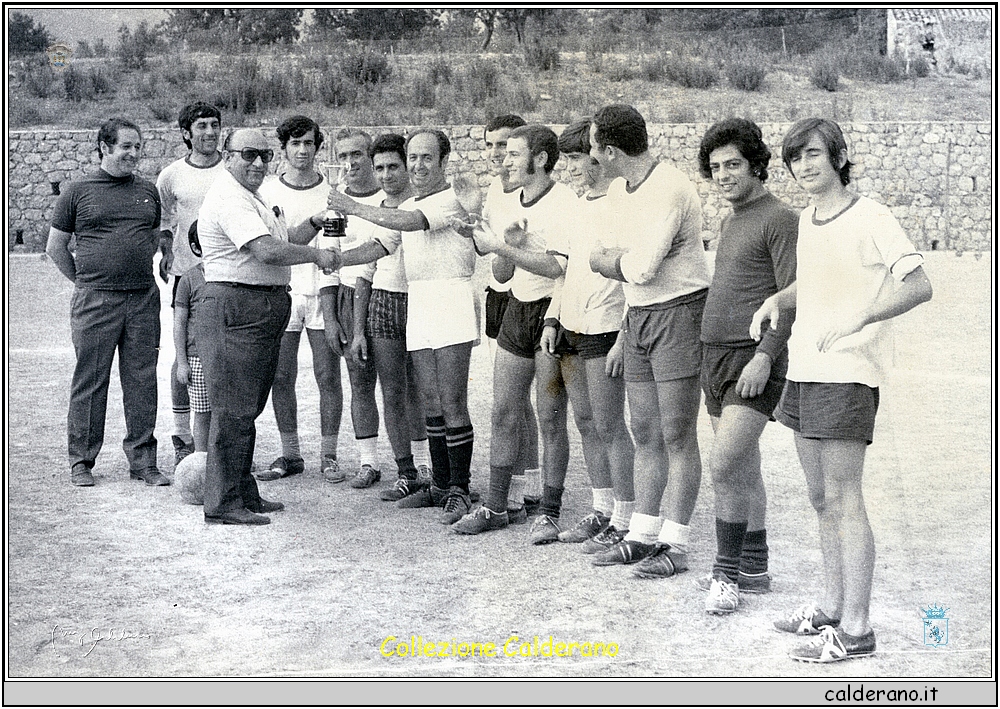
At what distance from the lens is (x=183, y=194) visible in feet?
20.0

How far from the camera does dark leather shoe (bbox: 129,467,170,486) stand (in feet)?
20.1

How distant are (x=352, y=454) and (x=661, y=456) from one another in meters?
2.18

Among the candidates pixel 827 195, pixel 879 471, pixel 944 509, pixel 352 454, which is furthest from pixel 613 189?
pixel 352 454

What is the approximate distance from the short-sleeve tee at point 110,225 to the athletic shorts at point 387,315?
115 centimetres

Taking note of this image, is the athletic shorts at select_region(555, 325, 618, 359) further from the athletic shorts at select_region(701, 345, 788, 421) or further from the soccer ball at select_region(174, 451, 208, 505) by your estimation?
the soccer ball at select_region(174, 451, 208, 505)

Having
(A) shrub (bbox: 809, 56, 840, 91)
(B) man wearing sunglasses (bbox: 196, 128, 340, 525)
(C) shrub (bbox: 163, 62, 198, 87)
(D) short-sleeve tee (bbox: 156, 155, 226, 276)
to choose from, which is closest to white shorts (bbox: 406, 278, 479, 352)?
(B) man wearing sunglasses (bbox: 196, 128, 340, 525)

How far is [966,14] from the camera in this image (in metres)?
4.79

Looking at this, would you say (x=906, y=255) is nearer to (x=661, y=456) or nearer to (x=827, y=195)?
(x=827, y=195)

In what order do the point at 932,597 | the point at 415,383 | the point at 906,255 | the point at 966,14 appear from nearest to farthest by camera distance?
the point at 906,255
the point at 932,597
the point at 966,14
the point at 415,383

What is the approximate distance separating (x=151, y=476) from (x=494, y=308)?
1.89 metres

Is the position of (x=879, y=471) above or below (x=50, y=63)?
below

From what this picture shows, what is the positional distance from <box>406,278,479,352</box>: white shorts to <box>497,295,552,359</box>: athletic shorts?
0.20 m

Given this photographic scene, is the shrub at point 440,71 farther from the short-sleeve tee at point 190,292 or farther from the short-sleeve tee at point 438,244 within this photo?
the short-sleeve tee at point 190,292
